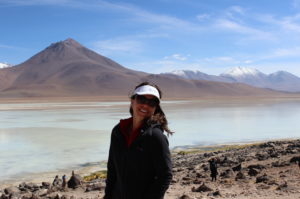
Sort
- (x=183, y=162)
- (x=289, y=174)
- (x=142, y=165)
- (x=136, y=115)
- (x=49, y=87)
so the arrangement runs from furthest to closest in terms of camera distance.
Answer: (x=49, y=87) → (x=183, y=162) → (x=289, y=174) → (x=136, y=115) → (x=142, y=165)

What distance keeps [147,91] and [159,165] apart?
0.49m

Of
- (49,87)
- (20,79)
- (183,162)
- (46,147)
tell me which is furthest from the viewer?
(20,79)

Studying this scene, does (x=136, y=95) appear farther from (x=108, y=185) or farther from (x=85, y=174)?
(x=85, y=174)

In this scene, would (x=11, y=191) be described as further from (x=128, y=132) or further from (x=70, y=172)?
(x=128, y=132)

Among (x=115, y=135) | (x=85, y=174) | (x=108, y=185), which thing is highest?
(x=115, y=135)

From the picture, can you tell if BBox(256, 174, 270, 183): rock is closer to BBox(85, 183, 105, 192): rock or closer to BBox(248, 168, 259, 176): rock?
BBox(248, 168, 259, 176): rock

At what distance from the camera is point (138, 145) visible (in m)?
2.36

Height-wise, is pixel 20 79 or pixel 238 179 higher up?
pixel 20 79

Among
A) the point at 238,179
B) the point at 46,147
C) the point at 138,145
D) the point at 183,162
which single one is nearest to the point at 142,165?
the point at 138,145

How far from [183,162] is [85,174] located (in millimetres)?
3538

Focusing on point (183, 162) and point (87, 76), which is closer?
point (183, 162)

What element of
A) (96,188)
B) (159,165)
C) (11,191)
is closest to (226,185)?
(96,188)

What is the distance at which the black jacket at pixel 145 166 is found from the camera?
231 cm

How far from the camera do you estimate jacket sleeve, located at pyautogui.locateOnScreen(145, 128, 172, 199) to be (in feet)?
7.55
